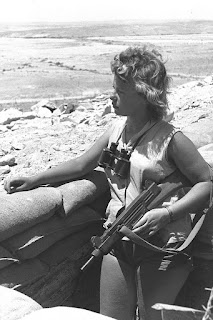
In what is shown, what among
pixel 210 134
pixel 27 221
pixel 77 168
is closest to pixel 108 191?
pixel 77 168

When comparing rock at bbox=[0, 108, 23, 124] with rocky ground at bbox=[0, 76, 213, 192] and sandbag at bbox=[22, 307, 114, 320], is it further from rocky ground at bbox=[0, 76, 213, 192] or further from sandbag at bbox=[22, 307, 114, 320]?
sandbag at bbox=[22, 307, 114, 320]

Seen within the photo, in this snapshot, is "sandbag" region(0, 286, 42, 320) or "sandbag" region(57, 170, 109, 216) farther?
"sandbag" region(57, 170, 109, 216)

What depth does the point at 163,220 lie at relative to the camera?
7.73ft

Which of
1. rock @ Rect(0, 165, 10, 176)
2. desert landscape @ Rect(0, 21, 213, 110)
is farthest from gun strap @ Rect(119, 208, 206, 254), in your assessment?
desert landscape @ Rect(0, 21, 213, 110)

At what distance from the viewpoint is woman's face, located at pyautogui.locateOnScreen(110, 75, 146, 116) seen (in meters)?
2.43

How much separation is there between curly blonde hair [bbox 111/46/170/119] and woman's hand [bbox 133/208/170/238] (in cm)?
40

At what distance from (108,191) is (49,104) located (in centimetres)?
811

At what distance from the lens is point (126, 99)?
2.44 metres

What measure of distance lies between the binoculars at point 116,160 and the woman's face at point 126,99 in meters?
0.14

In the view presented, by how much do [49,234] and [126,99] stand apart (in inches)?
26.5

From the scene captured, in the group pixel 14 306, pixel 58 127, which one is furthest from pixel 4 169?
pixel 14 306

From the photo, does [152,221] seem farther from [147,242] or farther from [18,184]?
[18,184]

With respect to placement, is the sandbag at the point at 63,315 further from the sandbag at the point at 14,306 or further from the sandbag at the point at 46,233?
the sandbag at the point at 46,233

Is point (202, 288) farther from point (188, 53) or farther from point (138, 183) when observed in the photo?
point (188, 53)
